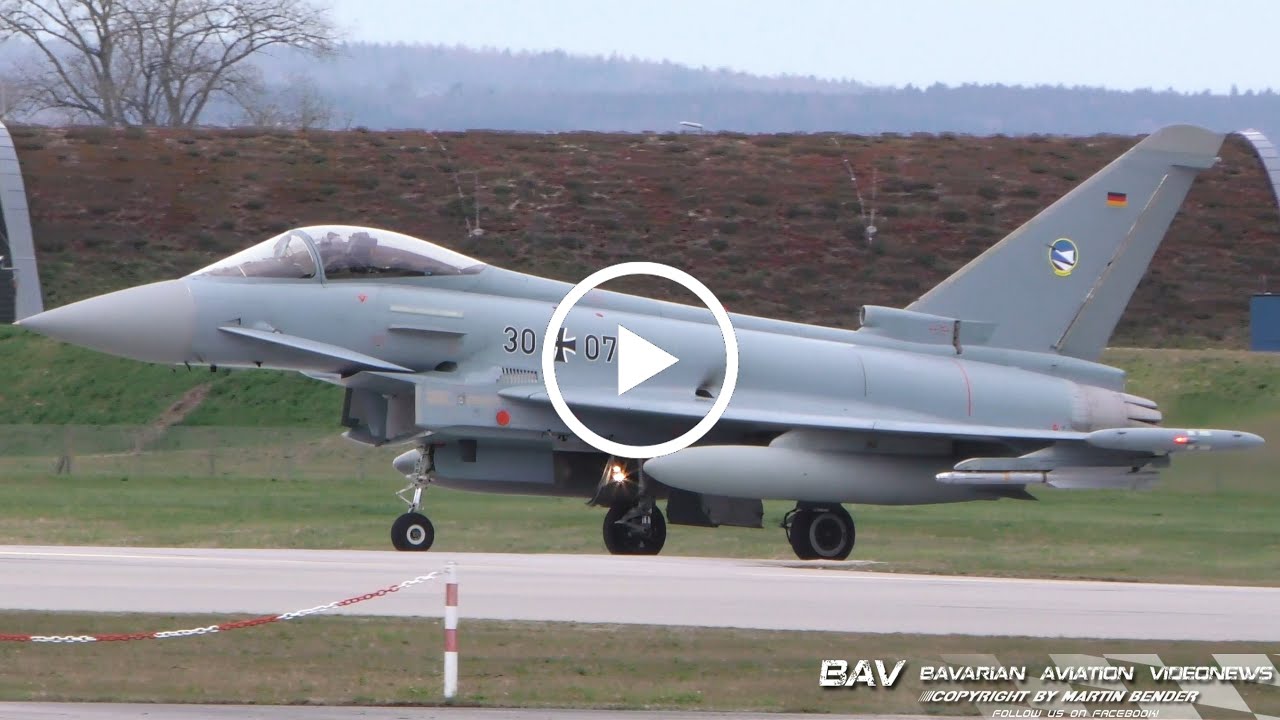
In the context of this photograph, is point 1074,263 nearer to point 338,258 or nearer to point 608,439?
point 608,439

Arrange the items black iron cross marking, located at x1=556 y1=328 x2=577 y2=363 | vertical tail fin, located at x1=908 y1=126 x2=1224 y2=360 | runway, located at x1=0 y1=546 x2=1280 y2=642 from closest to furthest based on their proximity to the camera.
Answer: runway, located at x1=0 y1=546 x2=1280 y2=642 < black iron cross marking, located at x1=556 y1=328 x2=577 y2=363 < vertical tail fin, located at x1=908 y1=126 x2=1224 y2=360

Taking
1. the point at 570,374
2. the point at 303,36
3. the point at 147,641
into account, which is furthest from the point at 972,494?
the point at 303,36

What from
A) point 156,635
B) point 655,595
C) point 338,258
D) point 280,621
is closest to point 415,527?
point 338,258

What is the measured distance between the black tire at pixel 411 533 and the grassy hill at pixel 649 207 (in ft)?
76.3

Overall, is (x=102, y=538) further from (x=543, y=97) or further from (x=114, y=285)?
(x=543, y=97)

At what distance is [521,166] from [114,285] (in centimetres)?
1124

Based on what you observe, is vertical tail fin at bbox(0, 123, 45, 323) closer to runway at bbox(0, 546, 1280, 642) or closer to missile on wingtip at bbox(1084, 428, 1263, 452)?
runway at bbox(0, 546, 1280, 642)

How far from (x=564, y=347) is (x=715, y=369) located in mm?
1695

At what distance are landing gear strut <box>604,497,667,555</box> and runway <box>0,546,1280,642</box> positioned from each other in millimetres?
2489

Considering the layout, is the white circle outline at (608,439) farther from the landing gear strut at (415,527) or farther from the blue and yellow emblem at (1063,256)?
the blue and yellow emblem at (1063,256)

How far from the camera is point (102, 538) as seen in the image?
789 inches

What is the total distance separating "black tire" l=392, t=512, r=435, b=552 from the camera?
17.1 meters
